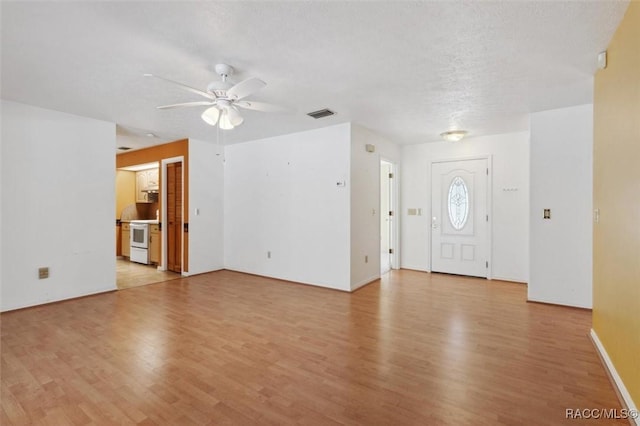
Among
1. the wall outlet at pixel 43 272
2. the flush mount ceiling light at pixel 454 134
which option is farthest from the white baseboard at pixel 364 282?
the wall outlet at pixel 43 272

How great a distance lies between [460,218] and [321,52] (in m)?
4.34

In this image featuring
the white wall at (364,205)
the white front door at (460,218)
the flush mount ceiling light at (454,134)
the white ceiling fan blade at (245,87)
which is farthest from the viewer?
the white front door at (460,218)

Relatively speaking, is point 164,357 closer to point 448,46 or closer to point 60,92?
point 60,92

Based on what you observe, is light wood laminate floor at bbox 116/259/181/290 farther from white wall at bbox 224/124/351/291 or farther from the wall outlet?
white wall at bbox 224/124/351/291

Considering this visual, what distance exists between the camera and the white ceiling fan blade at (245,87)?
2375 millimetres

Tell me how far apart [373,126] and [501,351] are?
345 cm

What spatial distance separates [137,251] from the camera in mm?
6797

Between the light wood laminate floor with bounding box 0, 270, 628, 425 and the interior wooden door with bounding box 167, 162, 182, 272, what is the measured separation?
188 cm

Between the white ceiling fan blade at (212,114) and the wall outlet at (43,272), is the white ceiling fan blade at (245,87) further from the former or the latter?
the wall outlet at (43,272)

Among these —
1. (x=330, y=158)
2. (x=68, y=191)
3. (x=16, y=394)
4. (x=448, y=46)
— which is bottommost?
(x=16, y=394)

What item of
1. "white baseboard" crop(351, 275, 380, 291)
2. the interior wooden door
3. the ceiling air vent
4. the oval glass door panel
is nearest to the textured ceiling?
the ceiling air vent

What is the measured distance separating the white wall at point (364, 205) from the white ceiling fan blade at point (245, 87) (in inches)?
91.1

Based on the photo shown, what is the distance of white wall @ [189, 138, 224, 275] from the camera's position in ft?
18.6

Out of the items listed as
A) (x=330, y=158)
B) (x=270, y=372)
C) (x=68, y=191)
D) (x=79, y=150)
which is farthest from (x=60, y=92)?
(x=270, y=372)
